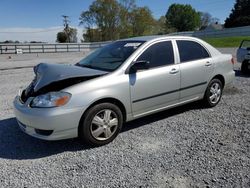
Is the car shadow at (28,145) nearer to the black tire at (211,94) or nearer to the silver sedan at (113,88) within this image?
the silver sedan at (113,88)

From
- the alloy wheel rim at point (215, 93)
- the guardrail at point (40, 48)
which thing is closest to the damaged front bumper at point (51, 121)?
the alloy wheel rim at point (215, 93)

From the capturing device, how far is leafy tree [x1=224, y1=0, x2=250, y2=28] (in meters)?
64.9

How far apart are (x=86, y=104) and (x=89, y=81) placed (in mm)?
349

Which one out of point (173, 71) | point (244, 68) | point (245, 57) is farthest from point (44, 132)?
point (244, 68)

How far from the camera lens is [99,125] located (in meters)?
3.91

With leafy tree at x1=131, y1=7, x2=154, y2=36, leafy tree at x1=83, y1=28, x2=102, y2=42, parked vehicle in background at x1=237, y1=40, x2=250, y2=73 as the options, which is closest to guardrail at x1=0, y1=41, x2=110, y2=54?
parked vehicle in background at x1=237, y1=40, x2=250, y2=73

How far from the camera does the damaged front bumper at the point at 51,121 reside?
3.55m

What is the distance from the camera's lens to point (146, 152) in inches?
148

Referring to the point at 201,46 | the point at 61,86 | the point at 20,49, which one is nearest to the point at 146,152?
the point at 61,86

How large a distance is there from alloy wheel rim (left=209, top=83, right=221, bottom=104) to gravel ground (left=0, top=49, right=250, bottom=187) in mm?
529

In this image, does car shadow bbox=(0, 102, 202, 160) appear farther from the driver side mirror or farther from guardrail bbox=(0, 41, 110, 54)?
guardrail bbox=(0, 41, 110, 54)

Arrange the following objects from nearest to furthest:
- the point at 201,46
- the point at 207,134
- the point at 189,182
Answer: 1. the point at 189,182
2. the point at 207,134
3. the point at 201,46

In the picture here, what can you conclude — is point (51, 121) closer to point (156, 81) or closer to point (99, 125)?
point (99, 125)

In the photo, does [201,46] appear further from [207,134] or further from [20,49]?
[20,49]
